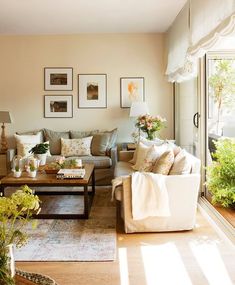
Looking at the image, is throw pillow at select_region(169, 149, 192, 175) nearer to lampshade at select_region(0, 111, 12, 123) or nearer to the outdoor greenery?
the outdoor greenery

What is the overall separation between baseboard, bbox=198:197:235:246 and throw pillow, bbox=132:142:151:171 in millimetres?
932

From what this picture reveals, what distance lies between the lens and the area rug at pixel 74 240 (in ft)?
10.2

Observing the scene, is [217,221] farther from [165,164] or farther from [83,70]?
[83,70]

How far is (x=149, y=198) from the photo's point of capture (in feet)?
11.8

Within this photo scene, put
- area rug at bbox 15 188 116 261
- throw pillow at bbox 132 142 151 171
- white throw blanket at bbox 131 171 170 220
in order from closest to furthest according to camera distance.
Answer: area rug at bbox 15 188 116 261
white throw blanket at bbox 131 171 170 220
throw pillow at bbox 132 142 151 171

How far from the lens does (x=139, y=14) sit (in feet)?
17.3

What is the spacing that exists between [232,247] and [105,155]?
10.5 ft

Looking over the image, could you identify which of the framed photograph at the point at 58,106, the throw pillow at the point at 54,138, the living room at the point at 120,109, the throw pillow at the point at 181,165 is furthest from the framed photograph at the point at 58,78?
the throw pillow at the point at 181,165

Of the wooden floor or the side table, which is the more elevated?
the side table

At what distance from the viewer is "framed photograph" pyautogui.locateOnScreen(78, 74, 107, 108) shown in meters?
6.63

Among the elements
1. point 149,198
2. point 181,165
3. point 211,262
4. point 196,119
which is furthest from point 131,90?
point 211,262

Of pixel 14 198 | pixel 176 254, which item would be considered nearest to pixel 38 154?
pixel 176 254

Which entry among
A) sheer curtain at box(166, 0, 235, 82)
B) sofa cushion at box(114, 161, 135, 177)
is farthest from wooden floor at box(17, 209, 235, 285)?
sheer curtain at box(166, 0, 235, 82)

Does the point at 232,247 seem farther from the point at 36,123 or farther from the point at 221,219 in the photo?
the point at 36,123
